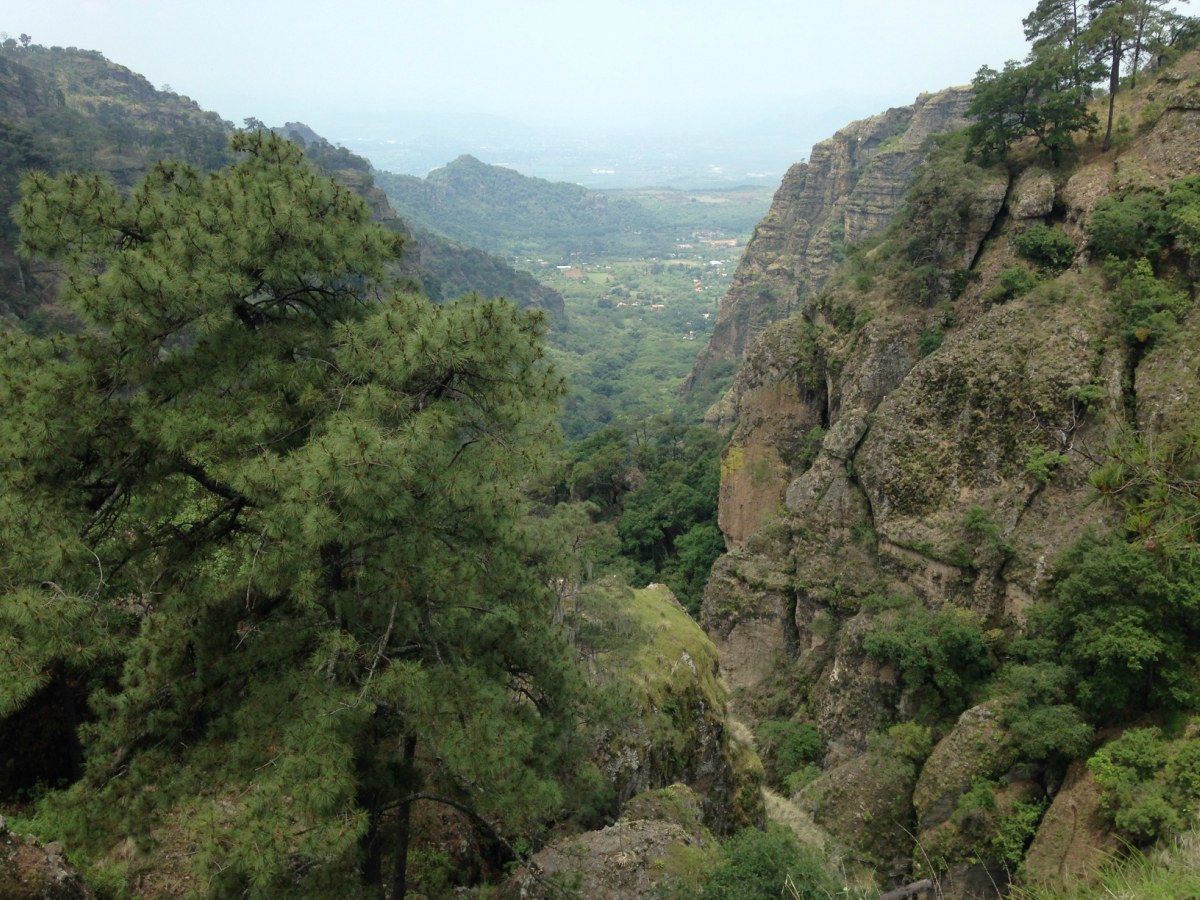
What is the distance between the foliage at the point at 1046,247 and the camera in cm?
1992

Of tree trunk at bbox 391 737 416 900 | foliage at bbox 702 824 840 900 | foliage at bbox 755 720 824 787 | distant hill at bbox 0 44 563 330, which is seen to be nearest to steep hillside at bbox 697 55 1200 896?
foliage at bbox 755 720 824 787

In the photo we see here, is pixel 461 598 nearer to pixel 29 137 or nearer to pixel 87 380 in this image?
pixel 87 380

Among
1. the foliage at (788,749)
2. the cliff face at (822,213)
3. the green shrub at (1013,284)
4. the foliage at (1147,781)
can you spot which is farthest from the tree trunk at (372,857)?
the cliff face at (822,213)

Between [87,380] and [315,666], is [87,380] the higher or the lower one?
the higher one

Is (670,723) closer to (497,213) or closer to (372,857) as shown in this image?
(372,857)

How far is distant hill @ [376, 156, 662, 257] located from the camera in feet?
538

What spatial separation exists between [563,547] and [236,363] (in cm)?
386

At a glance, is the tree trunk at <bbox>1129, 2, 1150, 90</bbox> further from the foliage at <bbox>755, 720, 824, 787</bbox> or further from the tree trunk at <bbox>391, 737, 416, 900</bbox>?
the tree trunk at <bbox>391, 737, 416, 900</bbox>

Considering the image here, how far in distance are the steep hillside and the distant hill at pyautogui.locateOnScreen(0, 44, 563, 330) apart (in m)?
11.6

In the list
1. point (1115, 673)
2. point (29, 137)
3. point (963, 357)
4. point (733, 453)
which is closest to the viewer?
point (1115, 673)

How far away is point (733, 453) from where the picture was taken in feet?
90.7

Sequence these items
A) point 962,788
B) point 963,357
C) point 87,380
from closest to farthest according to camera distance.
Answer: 1. point 87,380
2. point 962,788
3. point 963,357

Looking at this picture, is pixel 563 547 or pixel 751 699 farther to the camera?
pixel 751 699

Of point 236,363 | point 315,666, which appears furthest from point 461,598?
point 236,363
